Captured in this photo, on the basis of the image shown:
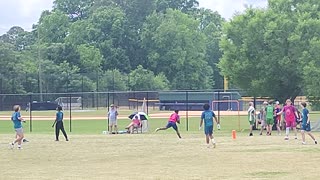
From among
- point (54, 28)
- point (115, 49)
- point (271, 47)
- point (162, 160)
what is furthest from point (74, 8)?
point (162, 160)

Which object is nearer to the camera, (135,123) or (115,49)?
(135,123)

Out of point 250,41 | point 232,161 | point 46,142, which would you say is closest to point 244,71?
point 250,41

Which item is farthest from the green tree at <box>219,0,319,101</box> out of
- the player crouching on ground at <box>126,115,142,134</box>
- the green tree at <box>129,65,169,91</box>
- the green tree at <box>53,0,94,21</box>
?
the green tree at <box>53,0,94,21</box>

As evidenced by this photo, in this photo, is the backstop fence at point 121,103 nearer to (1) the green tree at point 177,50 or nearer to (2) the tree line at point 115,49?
(2) the tree line at point 115,49

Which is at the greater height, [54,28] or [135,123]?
[54,28]

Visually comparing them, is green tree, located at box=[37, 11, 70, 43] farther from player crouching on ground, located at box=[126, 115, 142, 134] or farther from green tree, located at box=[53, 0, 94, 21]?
player crouching on ground, located at box=[126, 115, 142, 134]

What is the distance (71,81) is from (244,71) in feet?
179

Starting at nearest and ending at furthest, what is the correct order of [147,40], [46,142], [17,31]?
[46,142] < [147,40] < [17,31]

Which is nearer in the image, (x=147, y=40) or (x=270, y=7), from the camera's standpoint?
(x=270, y=7)

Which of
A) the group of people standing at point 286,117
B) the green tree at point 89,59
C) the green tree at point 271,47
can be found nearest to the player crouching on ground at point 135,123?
the green tree at point 271,47

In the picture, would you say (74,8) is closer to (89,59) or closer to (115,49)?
(115,49)

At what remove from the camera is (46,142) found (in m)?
33.5

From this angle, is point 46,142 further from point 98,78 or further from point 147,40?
point 147,40

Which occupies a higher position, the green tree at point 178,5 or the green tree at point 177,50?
the green tree at point 178,5
